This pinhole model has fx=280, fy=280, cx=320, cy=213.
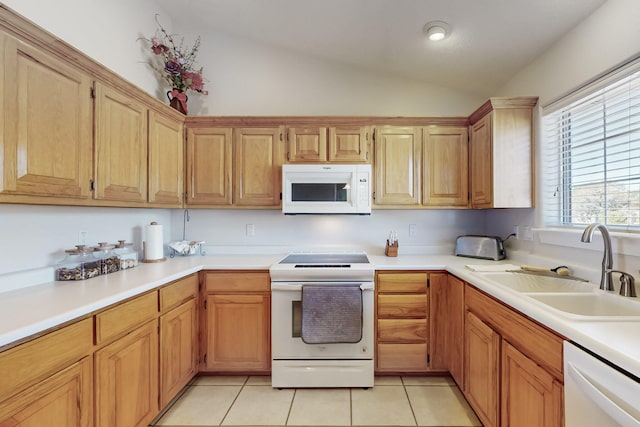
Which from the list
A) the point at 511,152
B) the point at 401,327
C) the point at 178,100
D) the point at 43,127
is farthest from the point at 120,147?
the point at 511,152

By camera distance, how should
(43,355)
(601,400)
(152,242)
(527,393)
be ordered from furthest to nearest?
(152,242), (527,393), (43,355), (601,400)

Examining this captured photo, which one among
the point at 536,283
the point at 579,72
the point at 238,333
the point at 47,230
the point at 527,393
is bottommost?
the point at 238,333

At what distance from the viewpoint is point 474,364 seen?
1.69m

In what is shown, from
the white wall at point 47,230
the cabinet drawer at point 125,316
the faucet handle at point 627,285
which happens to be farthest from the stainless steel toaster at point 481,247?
the white wall at point 47,230

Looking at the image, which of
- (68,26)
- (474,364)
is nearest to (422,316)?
(474,364)

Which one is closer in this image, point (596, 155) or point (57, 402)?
point (57, 402)

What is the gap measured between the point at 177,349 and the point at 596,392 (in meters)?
2.05

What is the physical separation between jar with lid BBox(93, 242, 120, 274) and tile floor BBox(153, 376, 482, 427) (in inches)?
38.8

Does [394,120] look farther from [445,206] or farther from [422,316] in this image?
[422,316]

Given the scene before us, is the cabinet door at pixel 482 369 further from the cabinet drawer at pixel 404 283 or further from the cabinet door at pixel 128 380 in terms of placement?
the cabinet door at pixel 128 380

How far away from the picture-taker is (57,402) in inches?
40.5

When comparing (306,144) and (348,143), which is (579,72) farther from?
(306,144)

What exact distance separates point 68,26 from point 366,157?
216 cm

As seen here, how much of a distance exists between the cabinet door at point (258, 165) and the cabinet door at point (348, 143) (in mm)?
448
